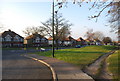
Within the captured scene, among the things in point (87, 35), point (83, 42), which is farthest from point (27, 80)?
point (83, 42)

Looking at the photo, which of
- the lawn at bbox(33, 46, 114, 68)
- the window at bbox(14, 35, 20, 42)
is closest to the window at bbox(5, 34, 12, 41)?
the window at bbox(14, 35, 20, 42)

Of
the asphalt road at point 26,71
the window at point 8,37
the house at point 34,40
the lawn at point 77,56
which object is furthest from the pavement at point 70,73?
the house at point 34,40

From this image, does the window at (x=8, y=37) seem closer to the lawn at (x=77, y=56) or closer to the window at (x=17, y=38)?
the window at (x=17, y=38)

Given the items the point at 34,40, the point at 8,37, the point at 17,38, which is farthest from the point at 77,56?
the point at 34,40

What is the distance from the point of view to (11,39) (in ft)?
219

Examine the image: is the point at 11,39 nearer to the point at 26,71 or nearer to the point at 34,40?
the point at 34,40

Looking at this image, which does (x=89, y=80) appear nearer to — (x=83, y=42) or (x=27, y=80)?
(x=27, y=80)

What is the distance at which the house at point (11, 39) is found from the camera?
6493cm

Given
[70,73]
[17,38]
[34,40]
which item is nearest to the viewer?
[70,73]

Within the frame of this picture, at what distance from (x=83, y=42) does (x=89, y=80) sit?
115182 mm

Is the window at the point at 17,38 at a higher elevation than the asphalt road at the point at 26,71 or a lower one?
higher

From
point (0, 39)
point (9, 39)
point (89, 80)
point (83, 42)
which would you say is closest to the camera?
point (89, 80)

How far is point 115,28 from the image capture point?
19766 mm

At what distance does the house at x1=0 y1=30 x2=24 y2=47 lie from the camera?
64931mm
